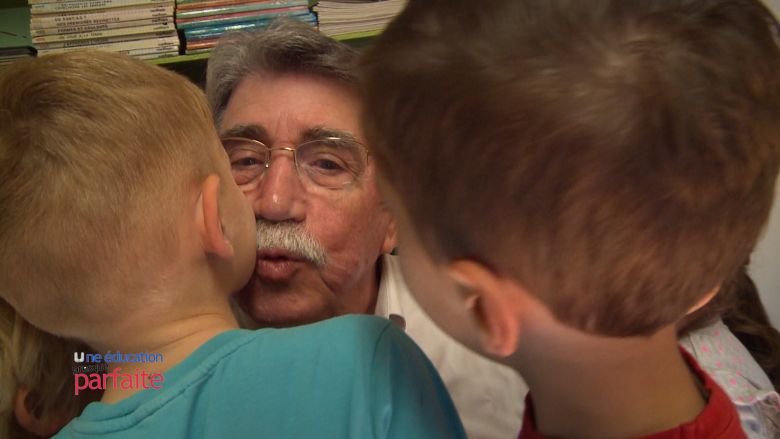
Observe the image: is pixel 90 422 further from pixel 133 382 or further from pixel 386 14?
pixel 386 14

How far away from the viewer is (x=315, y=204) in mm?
1406

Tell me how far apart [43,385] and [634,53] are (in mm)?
1202

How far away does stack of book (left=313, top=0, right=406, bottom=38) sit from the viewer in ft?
7.64

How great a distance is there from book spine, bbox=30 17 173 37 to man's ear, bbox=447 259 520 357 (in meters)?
2.27

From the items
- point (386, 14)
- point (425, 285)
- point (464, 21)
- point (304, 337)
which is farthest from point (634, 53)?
point (386, 14)

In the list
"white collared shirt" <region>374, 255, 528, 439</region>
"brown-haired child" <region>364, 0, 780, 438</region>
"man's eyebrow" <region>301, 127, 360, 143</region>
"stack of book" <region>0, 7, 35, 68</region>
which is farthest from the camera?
"stack of book" <region>0, 7, 35, 68</region>

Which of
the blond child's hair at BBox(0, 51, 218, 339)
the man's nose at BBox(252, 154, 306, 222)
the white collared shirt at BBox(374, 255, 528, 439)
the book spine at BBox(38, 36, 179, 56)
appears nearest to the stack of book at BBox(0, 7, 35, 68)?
the book spine at BBox(38, 36, 179, 56)

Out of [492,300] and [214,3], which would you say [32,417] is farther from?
[214,3]

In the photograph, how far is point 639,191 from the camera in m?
0.46

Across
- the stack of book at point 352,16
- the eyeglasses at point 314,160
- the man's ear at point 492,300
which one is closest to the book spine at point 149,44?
the stack of book at point 352,16

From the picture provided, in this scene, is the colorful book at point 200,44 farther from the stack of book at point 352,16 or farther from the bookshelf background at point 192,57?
the stack of book at point 352,16

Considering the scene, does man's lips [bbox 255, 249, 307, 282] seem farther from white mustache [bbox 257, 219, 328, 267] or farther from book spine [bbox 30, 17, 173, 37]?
book spine [bbox 30, 17, 173, 37]

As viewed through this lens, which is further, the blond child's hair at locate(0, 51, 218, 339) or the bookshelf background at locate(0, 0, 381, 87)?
the bookshelf background at locate(0, 0, 381, 87)

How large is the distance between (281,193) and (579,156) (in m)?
1.02
